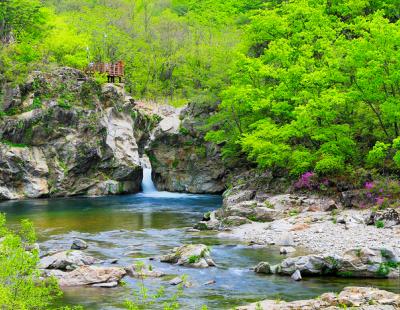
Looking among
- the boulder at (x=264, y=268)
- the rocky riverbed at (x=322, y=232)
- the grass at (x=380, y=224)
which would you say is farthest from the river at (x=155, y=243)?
the grass at (x=380, y=224)

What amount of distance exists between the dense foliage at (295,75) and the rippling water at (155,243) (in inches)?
301

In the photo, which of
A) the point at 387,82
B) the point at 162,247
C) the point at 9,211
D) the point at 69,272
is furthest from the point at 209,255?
the point at 9,211

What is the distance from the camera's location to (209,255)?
81.8 ft

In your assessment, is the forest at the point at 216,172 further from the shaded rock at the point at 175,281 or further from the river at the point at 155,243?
the shaded rock at the point at 175,281

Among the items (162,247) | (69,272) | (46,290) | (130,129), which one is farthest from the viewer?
(130,129)

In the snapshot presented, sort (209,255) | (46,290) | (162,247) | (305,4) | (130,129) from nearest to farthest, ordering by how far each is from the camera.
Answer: (46,290) < (209,255) < (162,247) < (305,4) < (130,129)

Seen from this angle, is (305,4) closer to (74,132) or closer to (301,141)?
(301,141)

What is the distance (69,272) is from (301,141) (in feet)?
75.5

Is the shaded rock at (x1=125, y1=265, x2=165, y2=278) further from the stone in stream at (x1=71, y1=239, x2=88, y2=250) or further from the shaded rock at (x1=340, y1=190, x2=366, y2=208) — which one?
the shaded rock at (x1=340, y1=190, x2=366, y2=208)

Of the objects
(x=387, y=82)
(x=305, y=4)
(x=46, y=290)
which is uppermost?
(x=305, y=4)

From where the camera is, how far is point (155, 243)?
29328 mm

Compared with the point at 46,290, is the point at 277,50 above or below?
above

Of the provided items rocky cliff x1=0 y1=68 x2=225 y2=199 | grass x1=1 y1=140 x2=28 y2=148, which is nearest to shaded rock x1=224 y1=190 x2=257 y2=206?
rocky cliff x1=0 y1=68 x2=225 y2=199

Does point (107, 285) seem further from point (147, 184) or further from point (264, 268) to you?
point (147, 184)
